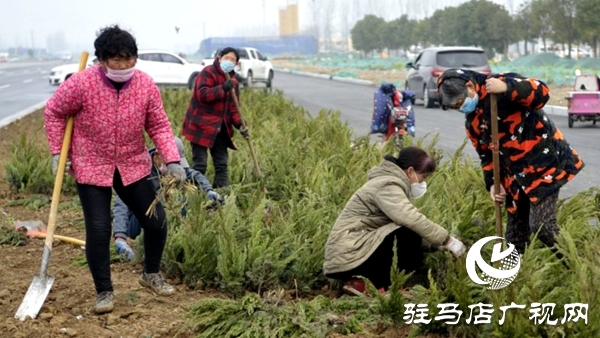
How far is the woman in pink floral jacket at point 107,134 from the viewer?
514 centimetres

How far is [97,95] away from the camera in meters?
5.16

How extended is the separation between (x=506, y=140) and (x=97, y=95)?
2184 mm

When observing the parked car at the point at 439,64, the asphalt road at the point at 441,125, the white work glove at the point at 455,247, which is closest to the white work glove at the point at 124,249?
the white work glove at the point at 455,247

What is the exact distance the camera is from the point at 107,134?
5223mm

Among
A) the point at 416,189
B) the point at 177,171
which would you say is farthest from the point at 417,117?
the point at 177,171

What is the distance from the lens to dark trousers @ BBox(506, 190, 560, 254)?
542cm

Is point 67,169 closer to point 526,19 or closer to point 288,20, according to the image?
point 526,19

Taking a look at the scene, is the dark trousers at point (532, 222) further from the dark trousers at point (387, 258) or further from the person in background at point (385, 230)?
the dark trousers at point (387, 258)

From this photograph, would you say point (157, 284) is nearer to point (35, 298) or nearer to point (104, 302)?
point (104, 302)

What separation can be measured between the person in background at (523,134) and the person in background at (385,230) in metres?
0.43

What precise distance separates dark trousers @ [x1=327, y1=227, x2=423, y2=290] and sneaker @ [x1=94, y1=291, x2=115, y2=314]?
1267mm

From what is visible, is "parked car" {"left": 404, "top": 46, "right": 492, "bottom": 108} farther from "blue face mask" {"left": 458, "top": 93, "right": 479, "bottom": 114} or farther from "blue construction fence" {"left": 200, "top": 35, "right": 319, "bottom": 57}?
"blue construction fence" {"left": 200, "top": 35, "right": 319, "bottom": 57}

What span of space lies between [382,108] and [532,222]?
5.38 metres

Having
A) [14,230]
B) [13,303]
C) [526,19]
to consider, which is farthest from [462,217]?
[526,19]
